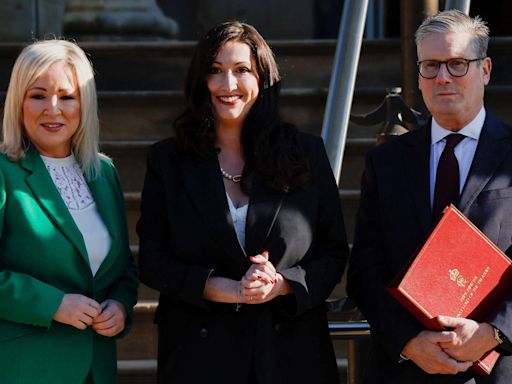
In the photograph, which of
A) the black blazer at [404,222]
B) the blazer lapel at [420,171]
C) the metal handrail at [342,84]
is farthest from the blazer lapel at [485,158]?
the metal handrail at [342,84]

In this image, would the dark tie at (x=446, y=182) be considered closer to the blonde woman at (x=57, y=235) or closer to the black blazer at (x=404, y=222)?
the black blazer at (x=404, y=222)

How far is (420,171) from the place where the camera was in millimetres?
3416

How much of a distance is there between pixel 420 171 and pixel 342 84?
1.40 m

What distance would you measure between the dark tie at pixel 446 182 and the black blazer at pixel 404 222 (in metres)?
0.03

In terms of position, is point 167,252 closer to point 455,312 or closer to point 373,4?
point 455,312

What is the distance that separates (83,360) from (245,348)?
499 mm

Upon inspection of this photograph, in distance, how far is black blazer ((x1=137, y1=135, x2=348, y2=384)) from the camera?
11.5ft

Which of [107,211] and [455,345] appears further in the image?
[107,211]

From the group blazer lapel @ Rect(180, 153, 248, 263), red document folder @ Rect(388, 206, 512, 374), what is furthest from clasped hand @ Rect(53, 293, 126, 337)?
red document folder @ Rect(388, 206, 512, 374)

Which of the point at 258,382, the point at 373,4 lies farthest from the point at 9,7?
the point at 258,382

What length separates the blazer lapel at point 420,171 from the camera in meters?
3.35

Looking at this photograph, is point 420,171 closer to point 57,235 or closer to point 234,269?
point 234,269

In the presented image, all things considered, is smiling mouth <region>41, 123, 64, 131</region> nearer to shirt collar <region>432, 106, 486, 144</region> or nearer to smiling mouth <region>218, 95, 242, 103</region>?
smiling mouth <region>218, 95, 242, 103</region>

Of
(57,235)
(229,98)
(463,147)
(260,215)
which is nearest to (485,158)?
(463,147)
